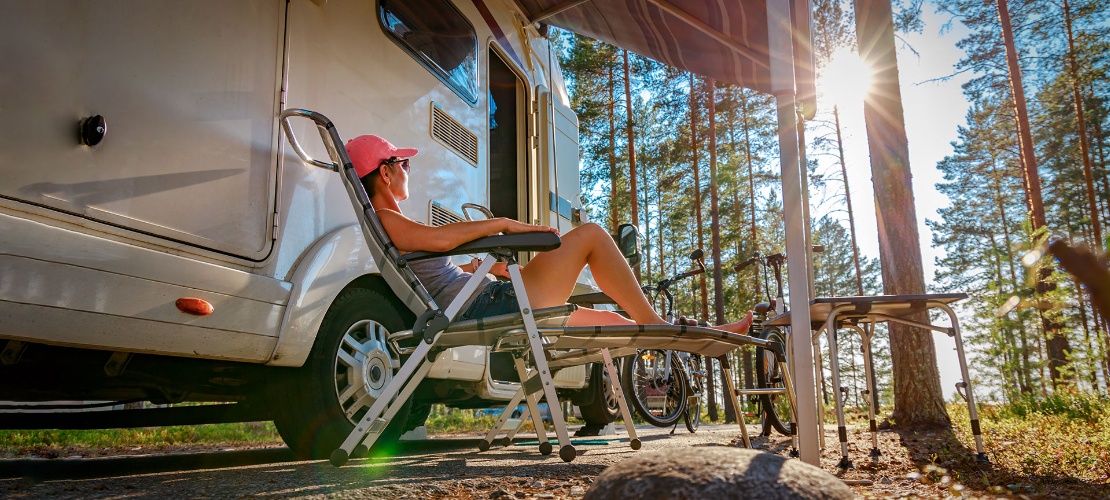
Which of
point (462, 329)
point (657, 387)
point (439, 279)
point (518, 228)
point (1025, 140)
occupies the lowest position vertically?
point (657, 387)

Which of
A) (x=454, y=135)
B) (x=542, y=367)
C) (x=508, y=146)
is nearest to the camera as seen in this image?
(x=542, y=367)

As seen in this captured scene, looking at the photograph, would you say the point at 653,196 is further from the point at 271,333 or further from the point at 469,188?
the point at 271,333

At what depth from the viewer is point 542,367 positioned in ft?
8.52

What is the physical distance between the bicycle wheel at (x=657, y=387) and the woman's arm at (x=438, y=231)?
4162mm

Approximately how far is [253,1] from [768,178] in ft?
73.6

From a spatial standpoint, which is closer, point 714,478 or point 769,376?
point 714,478

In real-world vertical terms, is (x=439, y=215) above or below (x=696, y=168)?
below

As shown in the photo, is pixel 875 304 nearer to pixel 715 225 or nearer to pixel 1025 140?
pixel 1025 140

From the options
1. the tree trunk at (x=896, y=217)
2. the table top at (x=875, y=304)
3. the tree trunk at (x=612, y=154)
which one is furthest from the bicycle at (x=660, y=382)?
the tree trunk at (x=612, y=154)

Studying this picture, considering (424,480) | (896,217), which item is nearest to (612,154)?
(896,217)

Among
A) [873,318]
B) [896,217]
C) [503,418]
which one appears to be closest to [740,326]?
[873,318]

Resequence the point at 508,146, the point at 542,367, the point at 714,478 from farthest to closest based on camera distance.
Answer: the point at 508,146 < the point at 542,367 < the point at 714,478

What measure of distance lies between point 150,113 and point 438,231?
1034mm

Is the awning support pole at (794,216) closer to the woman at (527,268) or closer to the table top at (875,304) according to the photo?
Answer: the table top at (875,304)
